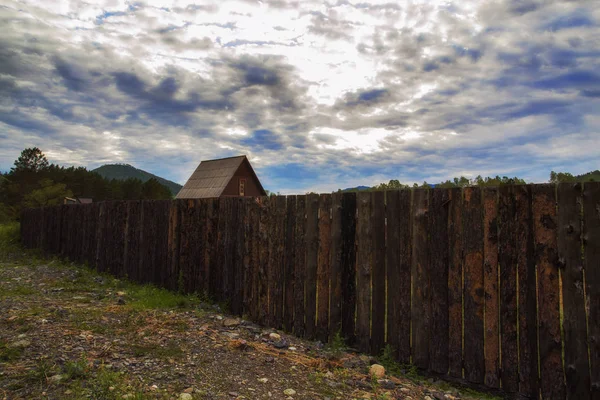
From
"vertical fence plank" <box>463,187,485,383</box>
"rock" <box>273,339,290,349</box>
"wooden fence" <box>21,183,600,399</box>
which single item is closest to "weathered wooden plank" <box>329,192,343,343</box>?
"wooden fence" <box>21,183,600,399</box>

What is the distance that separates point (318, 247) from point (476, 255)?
1.93 meters

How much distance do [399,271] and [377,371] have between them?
1.06 meters

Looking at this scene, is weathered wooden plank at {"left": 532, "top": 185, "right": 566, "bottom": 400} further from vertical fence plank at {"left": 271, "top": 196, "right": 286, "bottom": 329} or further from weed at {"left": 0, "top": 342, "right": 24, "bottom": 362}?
weed at {"left": 0, "top": 342, "right": 24, "bottom": 362}

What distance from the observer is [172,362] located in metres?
3.65

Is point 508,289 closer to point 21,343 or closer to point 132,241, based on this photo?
point 21,343

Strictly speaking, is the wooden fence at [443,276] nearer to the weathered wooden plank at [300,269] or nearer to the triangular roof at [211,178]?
the weathered wooden plank at [300,269]

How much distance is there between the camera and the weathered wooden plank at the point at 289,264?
16.9ft

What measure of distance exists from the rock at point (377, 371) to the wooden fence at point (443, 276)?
1.23 feet

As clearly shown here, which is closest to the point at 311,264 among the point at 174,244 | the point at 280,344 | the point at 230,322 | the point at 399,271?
the point at 280,344

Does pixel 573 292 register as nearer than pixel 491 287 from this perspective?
Yes

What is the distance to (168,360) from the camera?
3.68m

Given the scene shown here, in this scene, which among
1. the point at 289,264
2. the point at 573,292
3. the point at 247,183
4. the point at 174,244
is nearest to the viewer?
the point at 573,292

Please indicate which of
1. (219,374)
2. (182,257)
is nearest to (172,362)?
(219,374)

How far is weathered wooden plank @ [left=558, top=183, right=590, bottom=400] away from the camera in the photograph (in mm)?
3221
